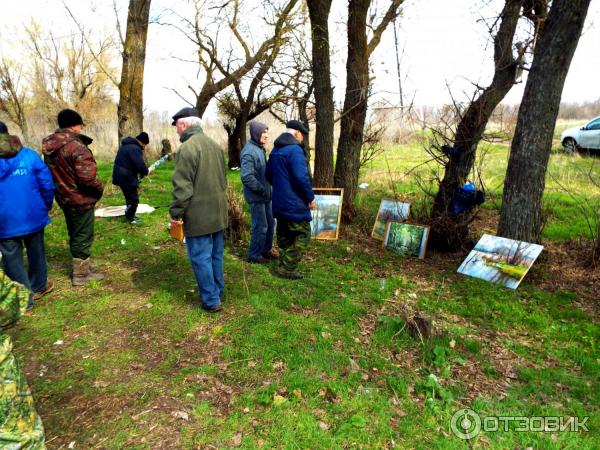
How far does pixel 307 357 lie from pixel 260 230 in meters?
2.44

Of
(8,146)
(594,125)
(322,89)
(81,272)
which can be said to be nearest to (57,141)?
(8,146)

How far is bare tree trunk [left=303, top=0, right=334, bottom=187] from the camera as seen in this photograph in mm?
7051

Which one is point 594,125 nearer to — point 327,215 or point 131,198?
point 327,215

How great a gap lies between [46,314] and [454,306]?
4701 mm

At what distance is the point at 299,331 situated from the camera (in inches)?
159

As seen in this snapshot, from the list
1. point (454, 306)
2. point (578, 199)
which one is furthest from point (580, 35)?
point (578, 199)

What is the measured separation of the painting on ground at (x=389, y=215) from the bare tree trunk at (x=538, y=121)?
1.75m

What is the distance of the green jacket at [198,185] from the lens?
380 cm

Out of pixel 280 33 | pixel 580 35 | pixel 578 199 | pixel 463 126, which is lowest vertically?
pixel 578 199

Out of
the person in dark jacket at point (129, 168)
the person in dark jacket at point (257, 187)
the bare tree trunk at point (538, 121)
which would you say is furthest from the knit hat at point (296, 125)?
the person in dark jacket at point (129, 168)

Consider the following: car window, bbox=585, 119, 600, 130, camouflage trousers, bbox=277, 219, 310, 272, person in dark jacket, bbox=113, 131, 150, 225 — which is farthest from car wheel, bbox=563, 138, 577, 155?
person in dark jacket, bbox=113, 131, 150, 225

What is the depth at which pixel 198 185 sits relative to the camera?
3.90 m

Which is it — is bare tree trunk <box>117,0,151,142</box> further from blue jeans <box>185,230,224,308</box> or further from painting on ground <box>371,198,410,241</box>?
blue jeans <box>185,230,224,308</box>

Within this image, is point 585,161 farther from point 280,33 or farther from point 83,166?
point 83,166
